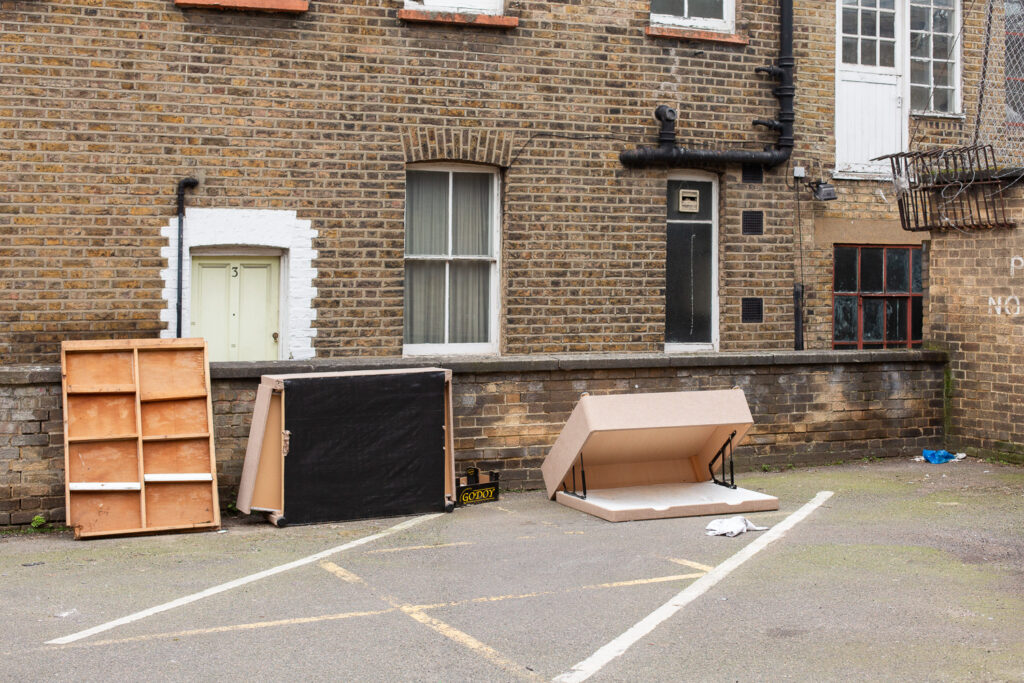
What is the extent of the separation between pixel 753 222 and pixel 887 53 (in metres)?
3.03

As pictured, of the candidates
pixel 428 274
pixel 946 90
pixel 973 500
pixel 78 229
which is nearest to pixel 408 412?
pixel 428 274

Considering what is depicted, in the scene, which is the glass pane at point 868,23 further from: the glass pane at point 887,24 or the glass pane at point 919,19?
the glass pane at point 919,19

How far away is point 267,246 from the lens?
11.6 metres

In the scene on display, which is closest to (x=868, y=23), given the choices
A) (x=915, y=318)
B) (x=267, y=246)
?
(x=915, y=318)

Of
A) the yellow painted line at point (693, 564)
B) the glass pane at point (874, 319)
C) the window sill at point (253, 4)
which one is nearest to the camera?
the yellow painted line at point (693, 564)

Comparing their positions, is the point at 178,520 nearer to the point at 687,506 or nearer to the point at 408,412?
the point at 408,412

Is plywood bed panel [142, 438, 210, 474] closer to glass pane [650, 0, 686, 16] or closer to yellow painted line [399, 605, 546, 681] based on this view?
yellow painted line [399, 605, 546, 681]

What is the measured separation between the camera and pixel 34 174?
10.8m

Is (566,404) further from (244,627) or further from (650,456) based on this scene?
(244,627)

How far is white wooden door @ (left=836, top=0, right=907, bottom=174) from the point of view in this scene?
1387 centimetres

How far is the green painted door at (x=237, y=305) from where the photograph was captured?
1155cm

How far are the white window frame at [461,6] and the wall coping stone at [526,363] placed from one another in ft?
12.5

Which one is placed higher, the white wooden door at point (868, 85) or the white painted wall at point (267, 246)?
the white wooden door at point (868, 85)

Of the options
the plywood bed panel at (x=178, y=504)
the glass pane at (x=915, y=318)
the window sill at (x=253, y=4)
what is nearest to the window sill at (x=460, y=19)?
the window sill at (x=253, y=4)
